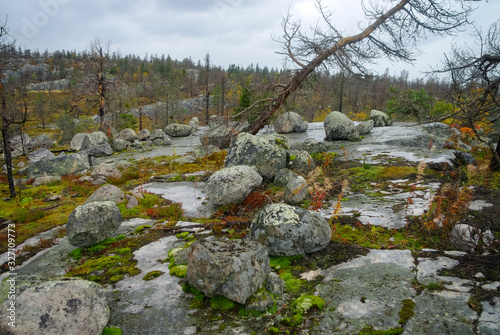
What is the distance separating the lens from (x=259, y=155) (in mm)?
8430

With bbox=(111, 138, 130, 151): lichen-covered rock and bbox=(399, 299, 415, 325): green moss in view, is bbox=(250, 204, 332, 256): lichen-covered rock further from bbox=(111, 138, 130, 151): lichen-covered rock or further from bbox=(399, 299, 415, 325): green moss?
bbox=(111, 138, 130, 151): lichen-covered rock

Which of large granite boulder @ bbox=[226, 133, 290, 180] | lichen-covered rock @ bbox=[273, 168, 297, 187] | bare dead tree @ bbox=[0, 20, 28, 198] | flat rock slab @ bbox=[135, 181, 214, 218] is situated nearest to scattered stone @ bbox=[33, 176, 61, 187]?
bare dead tree @ bbox=[0, 20, 28, 198]

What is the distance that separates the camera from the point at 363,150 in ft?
40.3

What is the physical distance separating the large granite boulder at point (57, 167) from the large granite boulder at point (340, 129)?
1441 centimetres

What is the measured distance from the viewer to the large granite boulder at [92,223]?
4758 millimetres

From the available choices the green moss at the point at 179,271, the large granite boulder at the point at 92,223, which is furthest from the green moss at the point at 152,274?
the large granite boulder at the point at 92,223

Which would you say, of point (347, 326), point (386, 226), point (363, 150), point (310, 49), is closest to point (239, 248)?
point (347, 326)

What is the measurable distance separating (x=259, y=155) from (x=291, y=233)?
14.9ft

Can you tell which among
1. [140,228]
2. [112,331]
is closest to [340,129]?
[140,228]

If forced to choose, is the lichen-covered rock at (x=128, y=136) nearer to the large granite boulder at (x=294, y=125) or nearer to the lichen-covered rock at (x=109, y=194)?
the large granite boulder at (x=294, y=125)

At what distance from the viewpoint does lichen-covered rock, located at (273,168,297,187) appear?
779cm

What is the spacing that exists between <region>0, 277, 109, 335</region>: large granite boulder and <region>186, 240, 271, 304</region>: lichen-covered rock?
41.2 inches

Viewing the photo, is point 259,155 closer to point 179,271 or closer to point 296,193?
point 296,193

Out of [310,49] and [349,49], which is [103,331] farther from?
[349,49]
